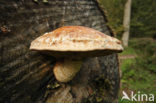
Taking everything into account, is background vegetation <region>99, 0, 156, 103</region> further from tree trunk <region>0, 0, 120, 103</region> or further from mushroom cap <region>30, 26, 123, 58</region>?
mushroom cap <region>30, 26, 123, 58</region>

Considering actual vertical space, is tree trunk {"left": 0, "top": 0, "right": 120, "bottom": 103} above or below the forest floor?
above

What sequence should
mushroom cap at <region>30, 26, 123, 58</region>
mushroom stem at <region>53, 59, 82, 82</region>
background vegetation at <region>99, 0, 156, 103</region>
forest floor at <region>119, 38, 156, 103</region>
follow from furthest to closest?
background vegetation at <region>99, 0, 156, 103</region> → forest floor at <region>119, 38, 156, 103</region> → mushroom stem at <region>53, 59, 82, 82</region> → mushroom cap at <region>30, 26, 123, 58</region>

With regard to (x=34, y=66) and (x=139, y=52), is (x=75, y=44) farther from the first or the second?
(x=139, y=52)

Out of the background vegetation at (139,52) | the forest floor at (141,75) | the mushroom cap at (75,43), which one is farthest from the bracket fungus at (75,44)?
the forest floor at (141,75)

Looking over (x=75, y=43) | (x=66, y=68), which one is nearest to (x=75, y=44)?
(x=75, y=43)

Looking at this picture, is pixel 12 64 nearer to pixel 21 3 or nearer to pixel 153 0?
pixel 21 3

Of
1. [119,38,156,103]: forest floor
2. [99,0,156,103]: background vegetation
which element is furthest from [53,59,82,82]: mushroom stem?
[119,38,156,103]: forest floor
